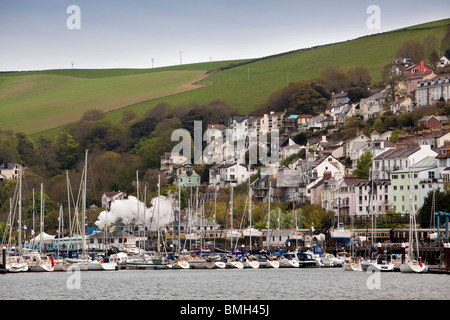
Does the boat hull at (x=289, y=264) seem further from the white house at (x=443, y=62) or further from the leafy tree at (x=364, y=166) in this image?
the white house at (x=443, y=62)

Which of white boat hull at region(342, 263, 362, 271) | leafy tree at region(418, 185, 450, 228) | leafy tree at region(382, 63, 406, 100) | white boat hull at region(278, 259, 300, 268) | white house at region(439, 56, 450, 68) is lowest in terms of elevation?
white boat hull at region(278, 259, 300, 268)

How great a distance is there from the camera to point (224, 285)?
68312 mm

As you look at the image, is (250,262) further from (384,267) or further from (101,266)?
(384,267)

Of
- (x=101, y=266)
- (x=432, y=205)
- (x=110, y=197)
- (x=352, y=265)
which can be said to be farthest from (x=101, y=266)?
(x=110, y=197)

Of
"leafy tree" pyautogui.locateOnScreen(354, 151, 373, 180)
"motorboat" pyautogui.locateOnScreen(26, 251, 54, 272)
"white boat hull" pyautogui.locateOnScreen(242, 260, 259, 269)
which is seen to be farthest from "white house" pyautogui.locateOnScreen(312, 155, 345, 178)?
"motorboat" pyautogui.locateOnScreen(26, 251, 54, 272)

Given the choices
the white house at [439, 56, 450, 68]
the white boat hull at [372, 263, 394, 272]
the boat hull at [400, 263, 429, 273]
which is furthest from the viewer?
the white house at [439, 56, 450, 68]

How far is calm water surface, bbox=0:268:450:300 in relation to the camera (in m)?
59.1

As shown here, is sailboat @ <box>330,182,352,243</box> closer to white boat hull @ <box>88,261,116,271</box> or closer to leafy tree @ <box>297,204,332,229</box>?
leafy tree @ <box>297,204,332,229</box>

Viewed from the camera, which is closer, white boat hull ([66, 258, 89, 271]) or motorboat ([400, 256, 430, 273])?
motorboat ([400, 256, 430, 273])

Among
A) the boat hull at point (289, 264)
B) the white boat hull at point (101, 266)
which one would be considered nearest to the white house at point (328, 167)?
the boat hull at point (289, 264)

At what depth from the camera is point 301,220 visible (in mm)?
129375

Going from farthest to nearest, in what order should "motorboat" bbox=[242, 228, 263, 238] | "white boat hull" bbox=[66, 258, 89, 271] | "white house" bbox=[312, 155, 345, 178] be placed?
"white house" bbox=[312, 155, 345, 178]
"motorboat" bbox=[242, 228, 263, 238]
"white boat hull" bbox=[66, 258, 89, 271]

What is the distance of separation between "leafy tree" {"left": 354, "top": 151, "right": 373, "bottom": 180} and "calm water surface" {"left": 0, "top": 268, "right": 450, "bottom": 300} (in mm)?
60282

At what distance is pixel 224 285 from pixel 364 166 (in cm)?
7884
